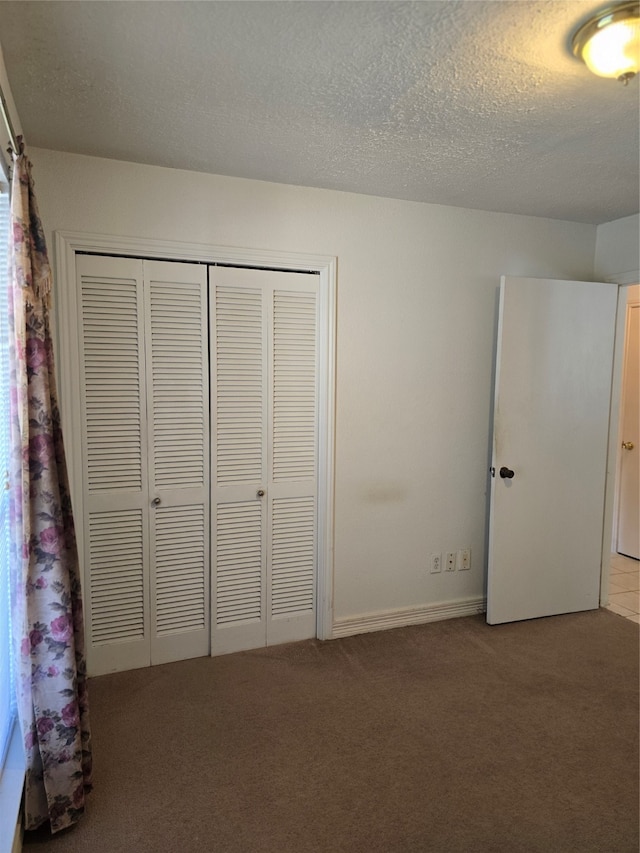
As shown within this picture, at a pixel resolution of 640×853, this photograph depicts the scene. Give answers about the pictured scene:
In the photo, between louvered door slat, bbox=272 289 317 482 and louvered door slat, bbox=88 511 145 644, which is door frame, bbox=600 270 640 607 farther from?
louvered door slat, bbox=88 511 145 644

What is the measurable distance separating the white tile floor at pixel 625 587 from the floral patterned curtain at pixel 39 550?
3.08m

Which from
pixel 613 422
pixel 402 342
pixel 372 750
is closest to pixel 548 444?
pixel 613 422

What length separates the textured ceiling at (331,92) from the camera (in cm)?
138

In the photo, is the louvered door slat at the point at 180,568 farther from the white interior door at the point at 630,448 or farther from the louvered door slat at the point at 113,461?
the white interior door at the point at 630,448

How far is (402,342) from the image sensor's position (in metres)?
2.90

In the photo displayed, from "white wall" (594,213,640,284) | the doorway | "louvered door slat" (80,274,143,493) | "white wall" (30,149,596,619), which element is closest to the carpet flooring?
"white wall" (30,149,596,619)

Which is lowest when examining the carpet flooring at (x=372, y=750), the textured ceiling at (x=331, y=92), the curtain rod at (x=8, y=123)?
the carpet flooring at (x=372, y=750)

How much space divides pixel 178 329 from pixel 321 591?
1548 millimetres

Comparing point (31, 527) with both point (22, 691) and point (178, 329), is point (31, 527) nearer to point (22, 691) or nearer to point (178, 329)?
point (22, 691)

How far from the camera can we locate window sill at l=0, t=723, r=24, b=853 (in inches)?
56.4

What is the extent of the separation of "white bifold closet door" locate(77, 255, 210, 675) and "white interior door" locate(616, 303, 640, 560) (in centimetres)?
343

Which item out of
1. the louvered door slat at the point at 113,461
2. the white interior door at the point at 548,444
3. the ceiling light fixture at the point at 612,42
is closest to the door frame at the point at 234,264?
the louvered door slat at the point at 113,461

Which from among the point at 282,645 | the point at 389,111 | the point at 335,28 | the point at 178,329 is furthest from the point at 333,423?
the point at 335,28

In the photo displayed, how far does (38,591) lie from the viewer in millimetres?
1595
